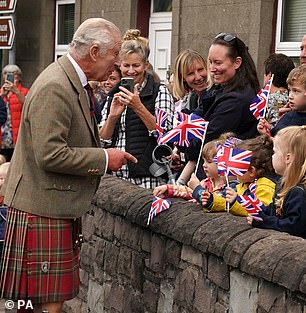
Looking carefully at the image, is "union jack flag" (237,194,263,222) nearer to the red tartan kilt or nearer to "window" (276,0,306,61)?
the red tartan kilt

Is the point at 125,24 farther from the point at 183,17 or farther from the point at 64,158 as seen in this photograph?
the point at 64,158

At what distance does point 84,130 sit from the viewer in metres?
5.41

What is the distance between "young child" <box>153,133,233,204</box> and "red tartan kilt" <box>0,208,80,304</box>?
852mm

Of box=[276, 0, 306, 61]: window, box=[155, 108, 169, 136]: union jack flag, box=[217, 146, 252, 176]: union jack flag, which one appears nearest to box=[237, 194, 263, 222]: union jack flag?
box=[217, 146, 252, 176]: union jack flag

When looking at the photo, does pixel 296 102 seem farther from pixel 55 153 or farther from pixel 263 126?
pixel 55 153

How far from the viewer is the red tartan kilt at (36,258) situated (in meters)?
5.34

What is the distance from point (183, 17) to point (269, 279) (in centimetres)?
903

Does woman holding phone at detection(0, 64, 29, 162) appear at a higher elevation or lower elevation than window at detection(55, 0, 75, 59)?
lower

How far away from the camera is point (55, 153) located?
515 cm

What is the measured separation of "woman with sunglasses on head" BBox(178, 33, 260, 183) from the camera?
6.22 m

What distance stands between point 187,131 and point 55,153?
122cm

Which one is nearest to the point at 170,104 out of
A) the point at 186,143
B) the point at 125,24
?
the point at 186,143

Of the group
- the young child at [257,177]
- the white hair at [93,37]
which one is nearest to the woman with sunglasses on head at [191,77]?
the young child at [257,177]

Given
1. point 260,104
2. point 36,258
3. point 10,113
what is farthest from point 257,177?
point 10,113
